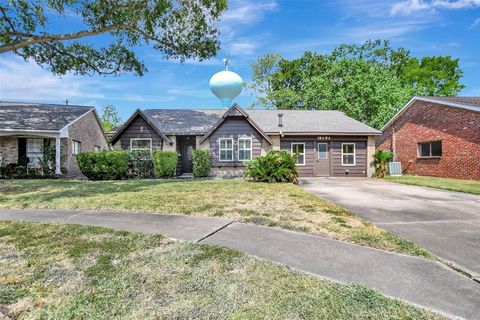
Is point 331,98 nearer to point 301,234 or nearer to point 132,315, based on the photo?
point 301,234

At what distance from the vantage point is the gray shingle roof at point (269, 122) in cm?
1831

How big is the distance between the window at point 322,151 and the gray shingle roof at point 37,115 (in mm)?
16590

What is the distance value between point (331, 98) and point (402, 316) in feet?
95.7

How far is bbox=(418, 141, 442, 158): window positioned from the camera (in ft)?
58.3

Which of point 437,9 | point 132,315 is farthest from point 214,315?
point 437,9

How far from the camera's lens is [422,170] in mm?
18953

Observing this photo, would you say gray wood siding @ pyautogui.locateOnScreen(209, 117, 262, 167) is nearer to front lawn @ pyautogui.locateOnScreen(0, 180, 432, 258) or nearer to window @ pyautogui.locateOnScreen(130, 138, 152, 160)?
window @ pyautogui.locateOnScreen(130, 138, 152, 160)

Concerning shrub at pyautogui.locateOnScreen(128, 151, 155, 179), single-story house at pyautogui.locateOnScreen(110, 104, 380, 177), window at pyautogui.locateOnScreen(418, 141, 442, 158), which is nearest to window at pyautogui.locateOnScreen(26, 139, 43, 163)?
single-story house at pyautogui.locateOnScreen(110, 104, 380, 177)

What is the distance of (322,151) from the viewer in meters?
18.9

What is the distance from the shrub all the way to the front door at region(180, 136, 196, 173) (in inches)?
113

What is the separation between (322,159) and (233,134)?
20.9 ft

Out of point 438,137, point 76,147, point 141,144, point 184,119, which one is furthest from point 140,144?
point 438,137

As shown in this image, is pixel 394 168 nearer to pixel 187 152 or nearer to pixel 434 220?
pixel 187 152

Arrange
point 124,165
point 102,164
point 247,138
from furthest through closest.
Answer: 1. point 247,138
2. point 124,165
3. point 102,164
